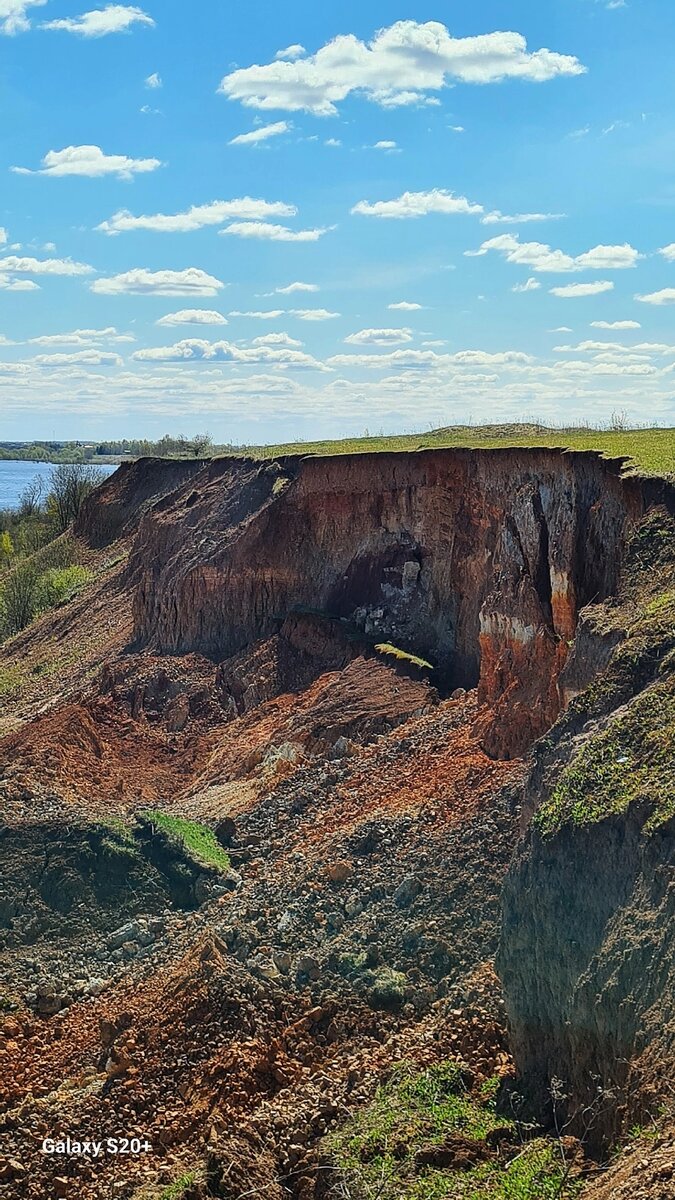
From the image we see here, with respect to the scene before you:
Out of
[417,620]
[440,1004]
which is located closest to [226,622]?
[417,620]

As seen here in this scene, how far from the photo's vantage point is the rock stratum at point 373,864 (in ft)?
30.5

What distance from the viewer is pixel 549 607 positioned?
16.9 meters

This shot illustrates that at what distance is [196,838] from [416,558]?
868cm

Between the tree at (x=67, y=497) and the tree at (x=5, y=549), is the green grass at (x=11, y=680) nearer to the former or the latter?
the tree at (x=5, y=549)

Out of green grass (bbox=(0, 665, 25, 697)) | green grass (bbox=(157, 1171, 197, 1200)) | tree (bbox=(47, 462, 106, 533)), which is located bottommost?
green grass (bbox=(157, 1171, 197, 1200))

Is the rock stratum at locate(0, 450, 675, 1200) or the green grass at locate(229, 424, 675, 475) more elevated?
the green grass at locate(229, 424, 675, 475)

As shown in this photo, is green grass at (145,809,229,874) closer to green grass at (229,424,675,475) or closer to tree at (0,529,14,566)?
green grass at (229,424,675,475)

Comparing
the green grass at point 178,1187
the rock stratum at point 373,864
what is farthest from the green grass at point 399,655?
the green grass at point 178,1187

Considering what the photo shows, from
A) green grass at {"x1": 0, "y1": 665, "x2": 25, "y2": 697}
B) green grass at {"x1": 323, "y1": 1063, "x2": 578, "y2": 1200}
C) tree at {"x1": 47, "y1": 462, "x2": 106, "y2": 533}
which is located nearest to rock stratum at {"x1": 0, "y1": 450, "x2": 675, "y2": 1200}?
green grass at {"x1": 323, "y1": 1063, "x2": 578, "y2": 1200}

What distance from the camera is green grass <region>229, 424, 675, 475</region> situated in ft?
53.5

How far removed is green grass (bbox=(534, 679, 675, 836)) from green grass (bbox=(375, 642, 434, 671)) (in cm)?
1117

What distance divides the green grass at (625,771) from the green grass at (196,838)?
805 centimetres

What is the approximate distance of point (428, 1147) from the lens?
367 inches

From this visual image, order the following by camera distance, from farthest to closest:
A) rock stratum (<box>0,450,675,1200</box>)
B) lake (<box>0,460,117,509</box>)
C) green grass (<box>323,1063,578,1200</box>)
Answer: lake (<box>0,460,117,509</box>), rock stratum (<box>0,450,675,1200</box>), green grass (<box>323,1063,578,1200</box>)
